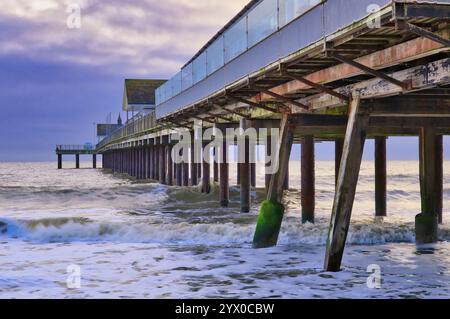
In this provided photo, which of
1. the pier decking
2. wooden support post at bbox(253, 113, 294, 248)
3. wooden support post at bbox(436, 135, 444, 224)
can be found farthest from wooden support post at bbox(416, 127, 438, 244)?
wooden support post at bbox(436, 135, 444, 224)

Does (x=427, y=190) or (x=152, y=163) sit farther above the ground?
(x=152, y=163)

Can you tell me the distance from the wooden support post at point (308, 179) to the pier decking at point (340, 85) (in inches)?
1.0

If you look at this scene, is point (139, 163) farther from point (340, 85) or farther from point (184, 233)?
point (340, 85)

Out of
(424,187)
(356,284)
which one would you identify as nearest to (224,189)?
(424,187)

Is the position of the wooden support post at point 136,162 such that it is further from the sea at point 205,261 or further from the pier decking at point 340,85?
the pier decking at point 340,85

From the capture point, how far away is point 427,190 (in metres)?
12.9

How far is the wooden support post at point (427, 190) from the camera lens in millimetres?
12891

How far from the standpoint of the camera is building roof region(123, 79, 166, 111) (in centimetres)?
5078

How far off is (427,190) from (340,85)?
3.13m

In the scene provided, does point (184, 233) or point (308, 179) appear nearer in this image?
point (184, 233)

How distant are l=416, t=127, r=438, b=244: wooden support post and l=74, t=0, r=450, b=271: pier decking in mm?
21

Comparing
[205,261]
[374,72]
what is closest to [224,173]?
[205,261]

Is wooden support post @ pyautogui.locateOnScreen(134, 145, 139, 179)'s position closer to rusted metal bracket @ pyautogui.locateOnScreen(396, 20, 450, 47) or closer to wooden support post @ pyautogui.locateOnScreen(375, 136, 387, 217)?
wooden support post @ pyautogui.locateOnScreen(375, 136, 387, 217)
